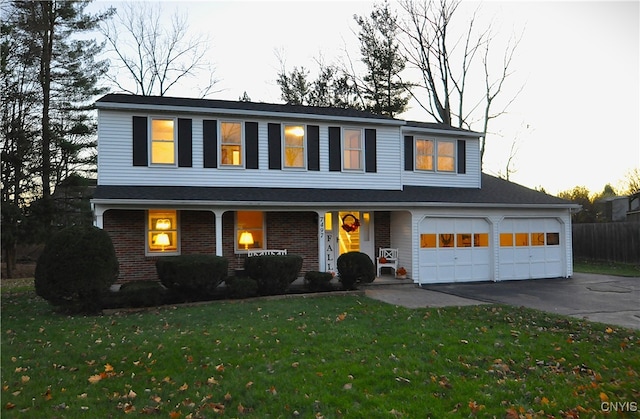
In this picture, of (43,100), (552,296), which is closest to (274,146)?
(552,296)

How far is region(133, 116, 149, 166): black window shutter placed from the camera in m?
13.8

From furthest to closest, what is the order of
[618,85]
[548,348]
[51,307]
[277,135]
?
1. [618,85]
2. [277,135]
3. [51,307]
4. [548,348]

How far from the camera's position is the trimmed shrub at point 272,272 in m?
12.2

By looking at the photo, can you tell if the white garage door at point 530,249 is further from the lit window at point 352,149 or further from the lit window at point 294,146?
the lit window at point 294,146

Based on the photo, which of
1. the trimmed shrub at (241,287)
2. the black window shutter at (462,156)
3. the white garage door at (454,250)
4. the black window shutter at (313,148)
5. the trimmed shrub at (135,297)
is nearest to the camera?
the trimmed shrub at (135,297)

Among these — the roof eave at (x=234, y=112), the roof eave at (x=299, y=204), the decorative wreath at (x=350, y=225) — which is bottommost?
the decorative wreath at (x=350, y=225)

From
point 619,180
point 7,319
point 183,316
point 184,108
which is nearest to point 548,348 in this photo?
point 183,316

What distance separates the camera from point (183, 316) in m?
9.62

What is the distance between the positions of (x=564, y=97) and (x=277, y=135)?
54.2 feet

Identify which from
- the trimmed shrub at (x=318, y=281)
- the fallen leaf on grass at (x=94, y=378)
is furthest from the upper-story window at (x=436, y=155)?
the fallen leaf on grass at (x=94, y=378)

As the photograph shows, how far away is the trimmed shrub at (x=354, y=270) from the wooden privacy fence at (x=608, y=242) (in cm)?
1505

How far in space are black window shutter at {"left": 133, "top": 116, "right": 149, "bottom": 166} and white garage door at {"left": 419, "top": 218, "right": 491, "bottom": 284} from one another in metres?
9.06

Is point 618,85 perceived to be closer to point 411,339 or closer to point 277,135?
point 277,135

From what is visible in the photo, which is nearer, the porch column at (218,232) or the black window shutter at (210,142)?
the porch column at (218,232)
